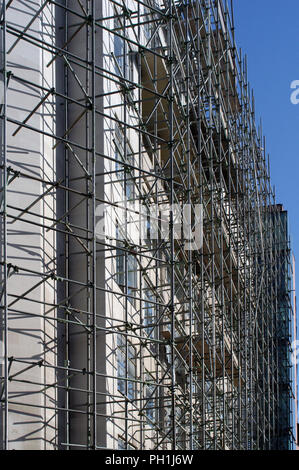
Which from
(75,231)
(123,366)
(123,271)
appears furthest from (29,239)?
(123,366)

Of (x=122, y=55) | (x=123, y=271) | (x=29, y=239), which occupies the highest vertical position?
(x=122, y=55)

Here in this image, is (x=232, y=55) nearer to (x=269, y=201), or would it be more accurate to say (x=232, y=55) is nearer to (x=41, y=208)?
(x=269, y=201)

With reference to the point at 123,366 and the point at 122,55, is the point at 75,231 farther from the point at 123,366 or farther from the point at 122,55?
the point at 122,55

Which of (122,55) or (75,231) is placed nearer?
(75,231)

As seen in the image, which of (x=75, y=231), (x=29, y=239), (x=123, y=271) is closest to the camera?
(x=29, y=239)

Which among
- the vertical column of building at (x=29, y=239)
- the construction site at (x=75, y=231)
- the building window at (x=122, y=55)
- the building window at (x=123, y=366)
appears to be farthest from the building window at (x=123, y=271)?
the building window at (x=122, y=55)

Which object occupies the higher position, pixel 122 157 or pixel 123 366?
pixel 122 157

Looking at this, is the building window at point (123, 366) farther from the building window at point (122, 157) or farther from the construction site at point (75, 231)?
the building window at point (122, 157)

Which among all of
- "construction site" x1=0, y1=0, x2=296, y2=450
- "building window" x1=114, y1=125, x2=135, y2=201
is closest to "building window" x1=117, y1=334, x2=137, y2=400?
"construction site" x1=0, y1=0, x2=296, y2=450

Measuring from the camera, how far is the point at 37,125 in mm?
18906

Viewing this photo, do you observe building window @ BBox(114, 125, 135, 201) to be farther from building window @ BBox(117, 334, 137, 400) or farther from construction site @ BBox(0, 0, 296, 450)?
building window @ BBox(117, 334, 137, 400)

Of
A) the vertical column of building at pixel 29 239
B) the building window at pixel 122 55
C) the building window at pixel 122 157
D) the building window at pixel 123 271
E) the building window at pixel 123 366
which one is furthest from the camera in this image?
the building window at pixel 122 55

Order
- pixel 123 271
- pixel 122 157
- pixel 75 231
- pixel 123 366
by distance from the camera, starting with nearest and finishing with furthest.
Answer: pixel 75 231
pixel 122 157
pixel 123 366
pixel 123 271
